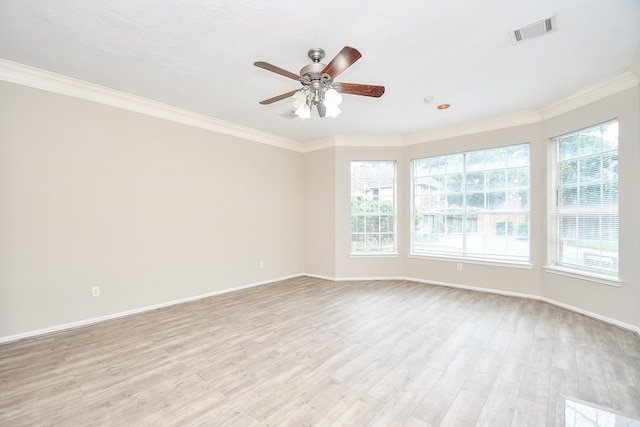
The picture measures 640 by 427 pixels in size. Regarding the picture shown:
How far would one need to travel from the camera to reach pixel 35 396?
2053 mm

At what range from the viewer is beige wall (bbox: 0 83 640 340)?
9.91ft

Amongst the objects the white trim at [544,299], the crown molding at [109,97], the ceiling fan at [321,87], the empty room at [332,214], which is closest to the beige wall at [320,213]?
the empty room at [332,214]

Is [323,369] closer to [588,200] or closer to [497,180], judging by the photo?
[588,200]

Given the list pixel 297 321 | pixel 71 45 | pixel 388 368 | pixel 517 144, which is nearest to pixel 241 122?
pixel 71 45

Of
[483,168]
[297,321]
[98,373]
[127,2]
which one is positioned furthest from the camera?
[483,168]

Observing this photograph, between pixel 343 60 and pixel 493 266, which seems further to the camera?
pixel 493 266

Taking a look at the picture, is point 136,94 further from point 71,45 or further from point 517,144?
point 517,144

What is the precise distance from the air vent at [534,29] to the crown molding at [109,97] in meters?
3.94

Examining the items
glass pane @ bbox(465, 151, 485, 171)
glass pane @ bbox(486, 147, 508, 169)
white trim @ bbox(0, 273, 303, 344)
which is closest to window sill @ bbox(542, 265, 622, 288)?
glass pane @ bbox(486, 147, 508, 169)

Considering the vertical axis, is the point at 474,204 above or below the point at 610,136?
below

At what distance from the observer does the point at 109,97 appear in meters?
3.53

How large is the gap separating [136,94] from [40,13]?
1.45m

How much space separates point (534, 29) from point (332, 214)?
4.02m

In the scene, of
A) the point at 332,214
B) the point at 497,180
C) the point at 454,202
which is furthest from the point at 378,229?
the point at 497,180
